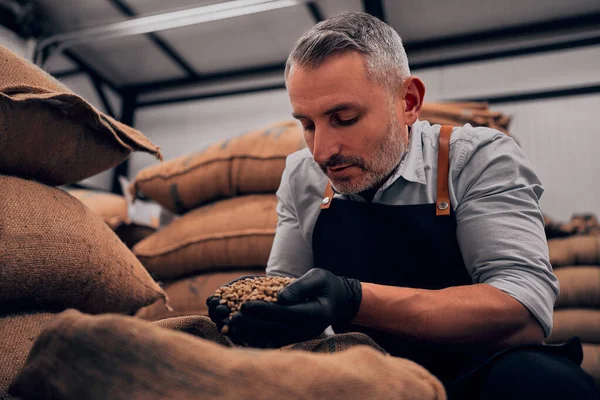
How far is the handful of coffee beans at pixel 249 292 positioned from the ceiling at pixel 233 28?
11.1 feet

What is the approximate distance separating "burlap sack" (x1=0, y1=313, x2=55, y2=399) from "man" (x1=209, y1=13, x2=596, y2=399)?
322 millimetres

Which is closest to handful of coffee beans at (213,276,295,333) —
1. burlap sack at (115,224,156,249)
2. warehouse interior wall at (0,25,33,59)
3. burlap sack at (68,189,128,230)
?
burlap sack at (115,224,156,249)

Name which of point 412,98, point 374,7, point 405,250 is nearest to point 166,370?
point 405,250

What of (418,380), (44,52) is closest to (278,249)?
(418,380)

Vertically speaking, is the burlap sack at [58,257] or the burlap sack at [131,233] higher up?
the burlap sack at [58,257]

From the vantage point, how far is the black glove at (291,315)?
2.22 ft

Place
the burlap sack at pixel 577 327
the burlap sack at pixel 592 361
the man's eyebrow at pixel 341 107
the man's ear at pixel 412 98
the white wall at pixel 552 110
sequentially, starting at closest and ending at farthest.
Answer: the man's eyebrow at pixel 341 107 → the man's ear at pixel 412 98 → the burlap sack at pixel 592 361 → the burlap sack at pixel 577 327 → the white wall at pixel 552 110

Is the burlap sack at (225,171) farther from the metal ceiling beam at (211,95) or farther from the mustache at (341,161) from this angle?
the metal ceiling beam at (211,95)

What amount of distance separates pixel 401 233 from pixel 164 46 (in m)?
4.16

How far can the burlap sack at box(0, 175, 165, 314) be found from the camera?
0.84 m

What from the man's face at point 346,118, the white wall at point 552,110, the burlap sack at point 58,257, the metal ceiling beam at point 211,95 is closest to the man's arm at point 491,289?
the man's face at point 346,118

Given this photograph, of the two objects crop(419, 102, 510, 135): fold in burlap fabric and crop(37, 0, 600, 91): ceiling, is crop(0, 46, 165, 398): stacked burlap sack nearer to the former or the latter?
crop(419, 102, 510, 135): fold in burlap fabric

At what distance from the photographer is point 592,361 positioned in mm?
2053

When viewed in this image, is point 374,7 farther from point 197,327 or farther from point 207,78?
point 197,327
